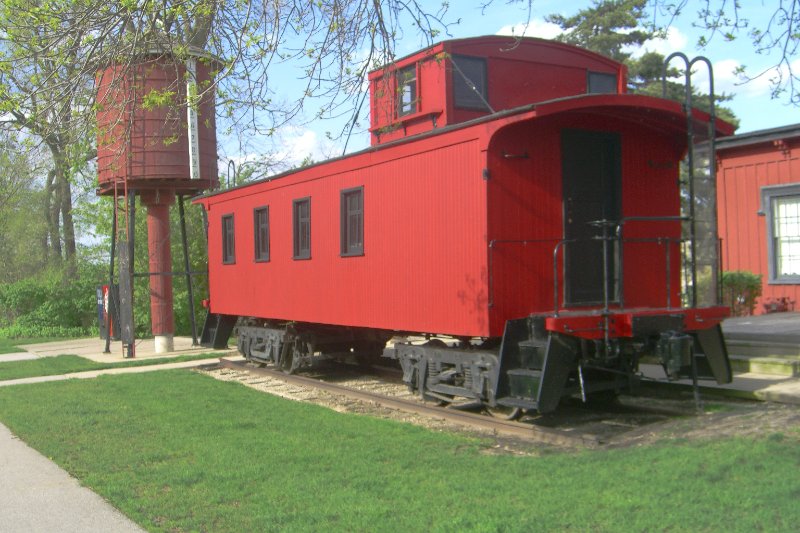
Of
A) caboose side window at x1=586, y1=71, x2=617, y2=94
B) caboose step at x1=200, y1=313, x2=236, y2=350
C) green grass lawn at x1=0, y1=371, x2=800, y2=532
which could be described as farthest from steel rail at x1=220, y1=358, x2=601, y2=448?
caboose side window at x1=586, y1=71, x2=617, y2=94

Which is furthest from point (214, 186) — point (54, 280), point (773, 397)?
point (773, 397)

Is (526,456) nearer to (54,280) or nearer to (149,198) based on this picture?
(149,198)

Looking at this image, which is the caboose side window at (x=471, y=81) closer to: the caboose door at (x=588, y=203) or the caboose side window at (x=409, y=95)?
the caboose side window at (x=409, y=95)

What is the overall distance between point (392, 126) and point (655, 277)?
4458 millimetres

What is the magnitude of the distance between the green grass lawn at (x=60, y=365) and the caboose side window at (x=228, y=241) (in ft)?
7.68

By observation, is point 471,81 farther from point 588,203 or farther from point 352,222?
point 588,203

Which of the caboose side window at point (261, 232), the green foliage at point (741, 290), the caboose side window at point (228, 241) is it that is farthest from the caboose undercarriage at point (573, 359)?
the caboose side window at point (228, 241)

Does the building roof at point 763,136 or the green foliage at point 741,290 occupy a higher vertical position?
the building roof at point 763,136

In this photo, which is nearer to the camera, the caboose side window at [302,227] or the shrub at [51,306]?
the caboose side window at [302,227]

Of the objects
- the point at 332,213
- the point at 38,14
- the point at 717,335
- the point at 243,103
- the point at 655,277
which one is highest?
the point at 38,14

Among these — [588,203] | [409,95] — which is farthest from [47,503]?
[409,95]

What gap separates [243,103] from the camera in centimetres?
809

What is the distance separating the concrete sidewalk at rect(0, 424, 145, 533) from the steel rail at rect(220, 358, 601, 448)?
12.7 feet

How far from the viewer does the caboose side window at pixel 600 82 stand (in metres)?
13.8
